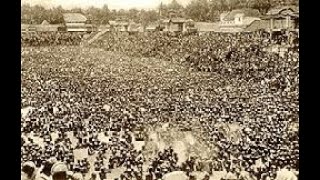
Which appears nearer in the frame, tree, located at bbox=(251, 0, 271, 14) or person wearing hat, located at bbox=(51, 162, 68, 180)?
person wearing hat, located at bbox=(51, 162, 68, 180)

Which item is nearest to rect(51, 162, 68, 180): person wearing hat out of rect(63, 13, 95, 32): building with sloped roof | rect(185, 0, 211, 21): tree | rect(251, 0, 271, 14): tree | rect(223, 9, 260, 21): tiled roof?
rect(63, 13, 95, 32): building with sloped roof

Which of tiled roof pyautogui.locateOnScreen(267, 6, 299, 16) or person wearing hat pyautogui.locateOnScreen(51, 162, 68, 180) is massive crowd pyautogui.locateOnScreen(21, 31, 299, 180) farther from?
tiled roof pyautogui.locateOnScreen(267, 6, 299, 16)

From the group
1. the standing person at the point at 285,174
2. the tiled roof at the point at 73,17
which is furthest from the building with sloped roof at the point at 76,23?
the standing person at the point at 285,174

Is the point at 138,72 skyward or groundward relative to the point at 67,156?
skyward
